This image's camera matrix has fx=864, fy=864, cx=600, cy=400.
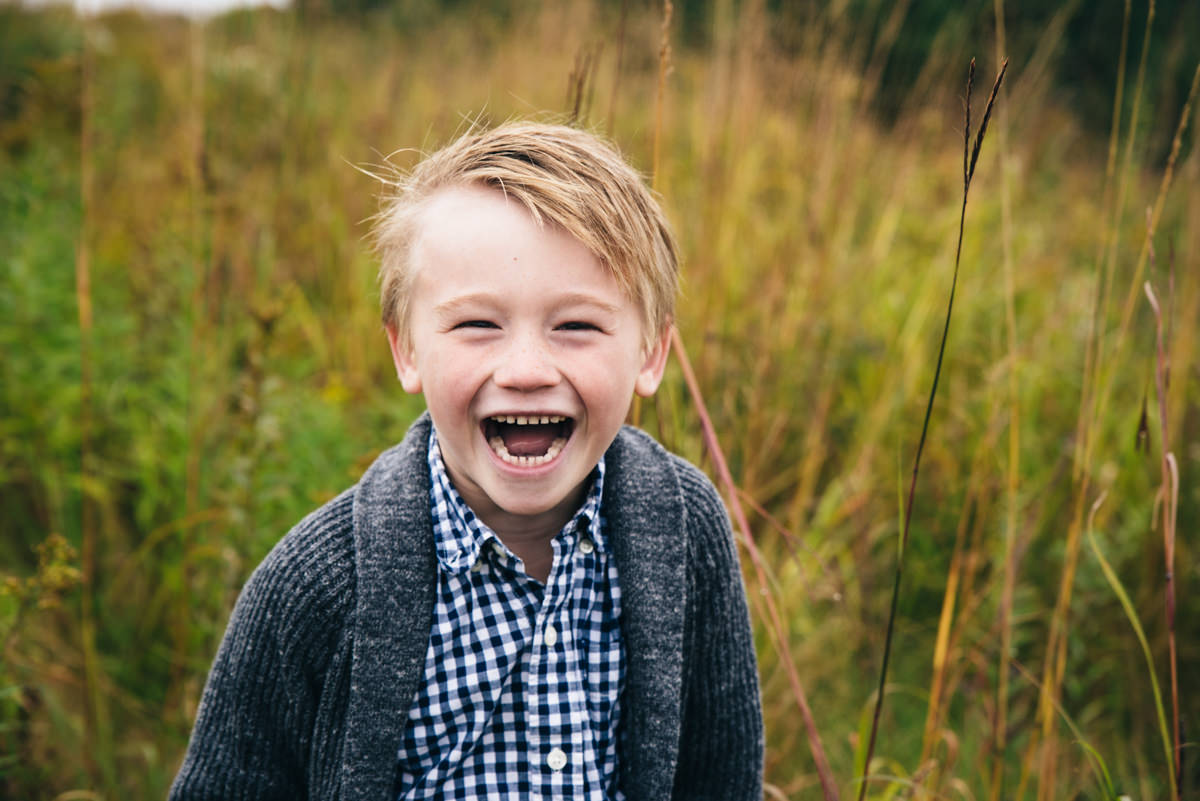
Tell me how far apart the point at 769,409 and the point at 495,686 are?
4.67ft

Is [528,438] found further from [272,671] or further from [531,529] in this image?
[272,671]

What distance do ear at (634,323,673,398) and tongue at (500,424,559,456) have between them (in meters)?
0.16

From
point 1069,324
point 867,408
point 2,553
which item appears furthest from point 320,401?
point 1069,324

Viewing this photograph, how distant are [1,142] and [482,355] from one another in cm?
300

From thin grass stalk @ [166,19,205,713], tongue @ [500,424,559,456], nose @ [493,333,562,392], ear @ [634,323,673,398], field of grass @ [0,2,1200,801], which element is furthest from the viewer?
thin grass stalk @ [166,19,205,713]

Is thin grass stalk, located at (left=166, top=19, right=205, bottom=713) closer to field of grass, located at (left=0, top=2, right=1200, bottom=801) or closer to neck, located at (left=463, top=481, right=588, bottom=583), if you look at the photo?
field of grass, located at (left=0, top=2, right=1200, bottom=801)

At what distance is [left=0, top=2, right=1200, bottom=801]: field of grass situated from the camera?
65.9 inches

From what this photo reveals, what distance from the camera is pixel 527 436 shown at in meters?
1.12

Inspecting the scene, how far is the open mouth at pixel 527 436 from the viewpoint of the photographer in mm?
1062

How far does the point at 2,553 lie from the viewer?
220 cm

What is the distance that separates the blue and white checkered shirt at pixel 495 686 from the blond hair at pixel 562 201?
0.31m

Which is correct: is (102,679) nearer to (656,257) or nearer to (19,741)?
(19,741)

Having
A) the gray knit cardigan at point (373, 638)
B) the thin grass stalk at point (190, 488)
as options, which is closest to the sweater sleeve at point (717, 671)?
the gray knit cardigan at point (373, 638)

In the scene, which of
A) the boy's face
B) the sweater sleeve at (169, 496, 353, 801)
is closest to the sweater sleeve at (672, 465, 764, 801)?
the boy's face
